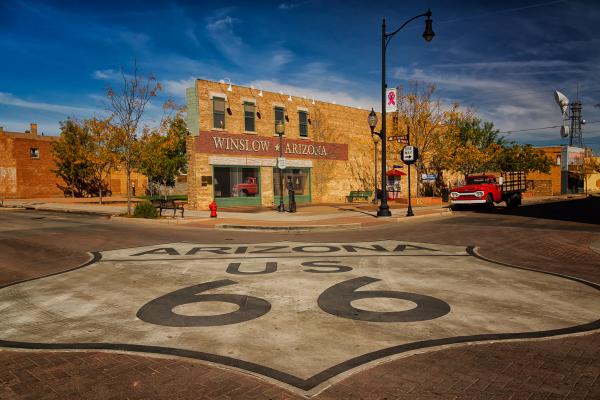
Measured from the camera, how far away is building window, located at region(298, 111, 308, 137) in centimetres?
3102

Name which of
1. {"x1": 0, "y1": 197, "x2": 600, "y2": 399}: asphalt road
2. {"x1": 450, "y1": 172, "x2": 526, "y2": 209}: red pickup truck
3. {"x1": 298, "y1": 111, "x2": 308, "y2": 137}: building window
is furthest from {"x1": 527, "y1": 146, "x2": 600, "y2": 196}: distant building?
{"x1": 0, "y1": 197, "x2": 600, "y2": 399}: asphalt road

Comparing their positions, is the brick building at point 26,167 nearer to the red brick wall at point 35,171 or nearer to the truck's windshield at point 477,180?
the red brick wall at point 35,171

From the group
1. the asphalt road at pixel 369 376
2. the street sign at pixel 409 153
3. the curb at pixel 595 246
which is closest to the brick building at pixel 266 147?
the street sign at pixel 409 153

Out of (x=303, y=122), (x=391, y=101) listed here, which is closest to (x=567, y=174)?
(x=303, y=122)

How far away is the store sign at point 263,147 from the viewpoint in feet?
83.5

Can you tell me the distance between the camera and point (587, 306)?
569 centimetres

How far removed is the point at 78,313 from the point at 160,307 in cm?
112

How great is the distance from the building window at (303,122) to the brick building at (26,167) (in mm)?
29034

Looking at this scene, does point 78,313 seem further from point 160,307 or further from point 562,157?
point 562,157

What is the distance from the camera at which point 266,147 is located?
28547 mm

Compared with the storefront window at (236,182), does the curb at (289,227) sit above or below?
below

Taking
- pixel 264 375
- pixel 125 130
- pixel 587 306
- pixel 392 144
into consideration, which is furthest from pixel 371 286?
pixel 392 144

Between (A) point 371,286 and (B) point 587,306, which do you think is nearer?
(B) point 587,306

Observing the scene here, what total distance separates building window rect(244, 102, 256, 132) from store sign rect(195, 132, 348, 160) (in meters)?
0.68
